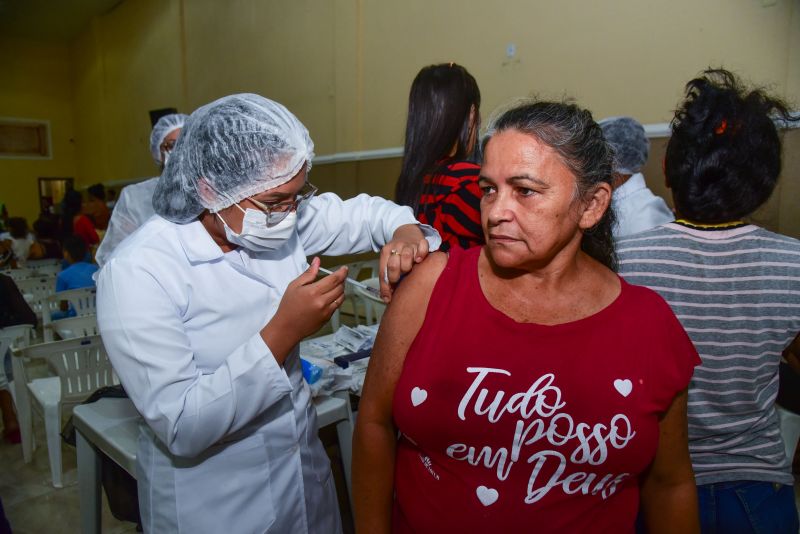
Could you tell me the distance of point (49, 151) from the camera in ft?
36.9

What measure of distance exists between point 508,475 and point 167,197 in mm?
929

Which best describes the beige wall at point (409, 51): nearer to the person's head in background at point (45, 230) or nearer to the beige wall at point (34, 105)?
the person's head in background at point (45, 230)

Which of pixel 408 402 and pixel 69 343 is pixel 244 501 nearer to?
pixel 408 402

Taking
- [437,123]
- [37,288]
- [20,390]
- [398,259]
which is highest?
[437,123]

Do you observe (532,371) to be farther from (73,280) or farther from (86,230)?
(86,230)

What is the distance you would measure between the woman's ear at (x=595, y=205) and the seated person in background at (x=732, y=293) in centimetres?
25

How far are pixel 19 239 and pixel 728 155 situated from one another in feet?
25.5

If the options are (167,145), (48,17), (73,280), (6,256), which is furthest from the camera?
(48,17)

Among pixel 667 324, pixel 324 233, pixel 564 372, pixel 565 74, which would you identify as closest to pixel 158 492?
pixel 324 233

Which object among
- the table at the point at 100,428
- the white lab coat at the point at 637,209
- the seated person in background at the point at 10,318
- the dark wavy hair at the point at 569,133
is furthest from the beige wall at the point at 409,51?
the seated person in background at the point at 10,318

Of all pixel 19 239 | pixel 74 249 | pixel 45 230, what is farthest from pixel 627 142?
pixel 45 230

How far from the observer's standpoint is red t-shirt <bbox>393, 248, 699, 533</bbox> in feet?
2.86

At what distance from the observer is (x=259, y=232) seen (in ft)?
3.86

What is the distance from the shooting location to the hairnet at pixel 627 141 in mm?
2426
